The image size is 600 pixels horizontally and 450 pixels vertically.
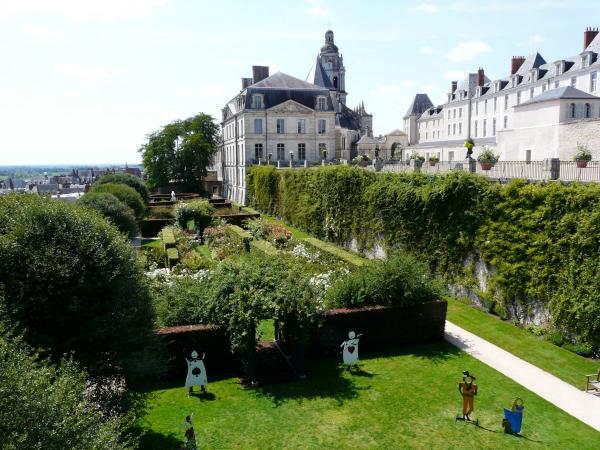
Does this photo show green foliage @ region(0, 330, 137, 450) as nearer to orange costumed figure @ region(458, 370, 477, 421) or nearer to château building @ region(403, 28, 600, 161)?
orange costumed figure @ region(458, 370, 477, 421)

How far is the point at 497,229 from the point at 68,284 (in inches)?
507

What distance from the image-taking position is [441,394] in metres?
10.7

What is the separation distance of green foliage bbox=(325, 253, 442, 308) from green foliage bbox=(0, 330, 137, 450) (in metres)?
8.27

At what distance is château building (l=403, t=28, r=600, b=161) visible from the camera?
25.0 meters

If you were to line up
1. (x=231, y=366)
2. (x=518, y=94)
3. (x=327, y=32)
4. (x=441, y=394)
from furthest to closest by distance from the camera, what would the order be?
(x=327, y=32) → (x=518, y=94) → (x=231, y=366) → (x=441, y=394)

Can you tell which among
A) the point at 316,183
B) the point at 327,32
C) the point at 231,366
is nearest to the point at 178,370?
the point at 231,366

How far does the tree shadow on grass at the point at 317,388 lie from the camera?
414 inches

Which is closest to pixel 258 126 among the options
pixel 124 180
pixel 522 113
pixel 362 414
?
pixel 124 180

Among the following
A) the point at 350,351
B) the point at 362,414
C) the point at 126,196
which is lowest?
the point at 362,414

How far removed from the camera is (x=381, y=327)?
519 inches

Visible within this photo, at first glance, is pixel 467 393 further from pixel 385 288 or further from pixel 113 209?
pixel 113 209

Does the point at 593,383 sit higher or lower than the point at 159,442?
higher

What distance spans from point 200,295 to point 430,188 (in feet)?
33.4

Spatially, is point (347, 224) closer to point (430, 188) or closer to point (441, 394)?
point (430, 188)
